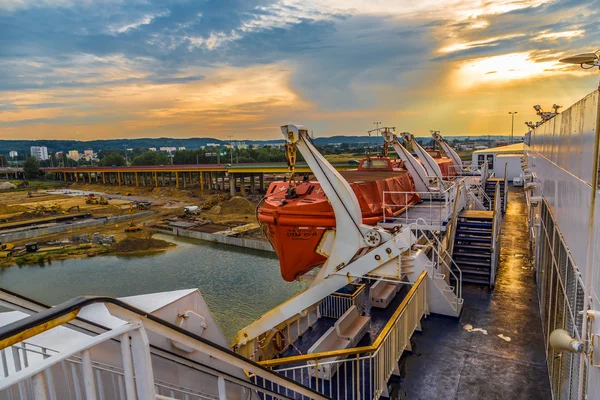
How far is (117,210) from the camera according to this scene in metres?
53.4

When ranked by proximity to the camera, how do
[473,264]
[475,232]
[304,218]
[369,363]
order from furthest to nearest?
[475,232] < [473,264] < [304,218] < [369,363]

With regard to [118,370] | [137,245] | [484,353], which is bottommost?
[137,245]

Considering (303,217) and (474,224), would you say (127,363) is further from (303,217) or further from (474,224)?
(474,224)

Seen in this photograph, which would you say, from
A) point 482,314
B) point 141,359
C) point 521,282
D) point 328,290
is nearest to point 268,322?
point 328,290

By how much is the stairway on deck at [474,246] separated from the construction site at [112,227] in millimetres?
21236

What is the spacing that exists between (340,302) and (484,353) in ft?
11.2

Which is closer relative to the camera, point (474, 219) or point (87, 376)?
point (87, 376)

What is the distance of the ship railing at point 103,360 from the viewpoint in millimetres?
1755

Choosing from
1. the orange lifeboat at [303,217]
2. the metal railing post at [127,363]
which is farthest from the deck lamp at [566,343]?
the orange lifeboat at [303,217]

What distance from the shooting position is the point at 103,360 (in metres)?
2.98

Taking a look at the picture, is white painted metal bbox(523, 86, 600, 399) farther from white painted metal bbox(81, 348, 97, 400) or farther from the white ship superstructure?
white painted metal bbox(81, 348, 97, 400)

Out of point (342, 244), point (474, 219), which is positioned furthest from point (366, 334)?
point (474, 219)

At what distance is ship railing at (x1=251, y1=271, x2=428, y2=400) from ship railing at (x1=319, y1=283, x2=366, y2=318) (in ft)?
6.14

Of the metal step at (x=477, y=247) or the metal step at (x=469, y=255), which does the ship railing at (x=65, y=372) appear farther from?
the metal step at (x=477, y=247)
